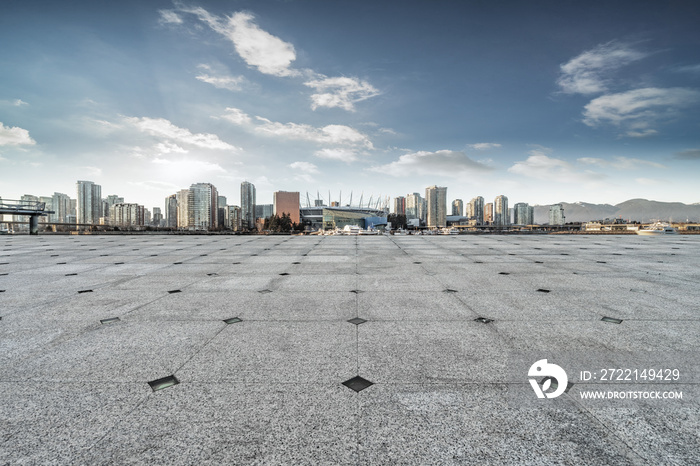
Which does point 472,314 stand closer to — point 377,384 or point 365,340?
point 365,340

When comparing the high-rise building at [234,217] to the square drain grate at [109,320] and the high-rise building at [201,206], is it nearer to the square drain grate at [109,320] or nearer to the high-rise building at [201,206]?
the high-rise building at [201,206]

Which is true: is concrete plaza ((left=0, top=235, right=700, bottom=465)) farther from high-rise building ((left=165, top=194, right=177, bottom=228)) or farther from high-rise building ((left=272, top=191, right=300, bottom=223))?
high-rise building ((left=165, top=194, right=177, bottom=228))

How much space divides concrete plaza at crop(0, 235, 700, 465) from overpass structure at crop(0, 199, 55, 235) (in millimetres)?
20338

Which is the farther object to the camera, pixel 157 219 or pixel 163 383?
pixel 157 219

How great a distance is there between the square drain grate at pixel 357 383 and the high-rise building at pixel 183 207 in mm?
151260

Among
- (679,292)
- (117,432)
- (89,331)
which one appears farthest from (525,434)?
(679,292)

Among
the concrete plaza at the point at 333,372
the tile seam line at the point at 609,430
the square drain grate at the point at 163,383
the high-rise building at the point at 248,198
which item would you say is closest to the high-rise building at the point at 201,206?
the high-rise building at the point at 248,198

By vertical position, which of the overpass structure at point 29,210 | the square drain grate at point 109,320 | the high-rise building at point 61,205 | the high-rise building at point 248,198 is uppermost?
the high-rise building at point 248,198

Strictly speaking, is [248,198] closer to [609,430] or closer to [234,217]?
[234,217]

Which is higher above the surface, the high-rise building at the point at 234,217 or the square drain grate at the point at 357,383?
the high-rise building at the point at 234,217

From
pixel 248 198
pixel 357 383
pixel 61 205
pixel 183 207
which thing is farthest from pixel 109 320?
pixel 248 198

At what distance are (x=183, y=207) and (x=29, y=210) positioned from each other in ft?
442

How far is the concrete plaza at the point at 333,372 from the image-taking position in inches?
66.6

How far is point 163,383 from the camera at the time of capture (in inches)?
92.4
